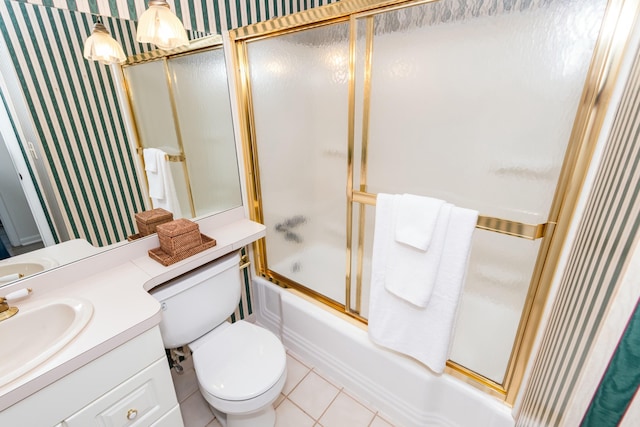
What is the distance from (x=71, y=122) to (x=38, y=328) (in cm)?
71

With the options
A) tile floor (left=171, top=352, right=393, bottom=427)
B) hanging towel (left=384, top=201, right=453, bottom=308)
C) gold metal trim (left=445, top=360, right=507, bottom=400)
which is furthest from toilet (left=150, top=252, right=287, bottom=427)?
gold metal trim (left=445, top=360, right=507, bottom=400)

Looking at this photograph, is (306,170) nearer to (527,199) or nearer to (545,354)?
(527,199)

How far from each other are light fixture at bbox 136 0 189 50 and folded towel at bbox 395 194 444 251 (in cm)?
109

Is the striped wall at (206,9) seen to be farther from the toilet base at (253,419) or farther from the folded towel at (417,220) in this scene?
the toilet base at (253,419)

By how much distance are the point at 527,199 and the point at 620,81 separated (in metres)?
0.48

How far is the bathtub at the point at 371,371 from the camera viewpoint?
120 cm

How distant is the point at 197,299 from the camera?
131 cm

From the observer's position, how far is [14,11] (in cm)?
92

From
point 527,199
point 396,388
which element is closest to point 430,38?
point 527,199

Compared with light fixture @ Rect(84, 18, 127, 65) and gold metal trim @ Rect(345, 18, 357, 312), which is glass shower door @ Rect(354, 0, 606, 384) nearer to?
gold metal trim @ Rect(345, 18, 357, 312)

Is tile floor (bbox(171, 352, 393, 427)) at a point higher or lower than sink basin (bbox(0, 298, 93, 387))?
lower

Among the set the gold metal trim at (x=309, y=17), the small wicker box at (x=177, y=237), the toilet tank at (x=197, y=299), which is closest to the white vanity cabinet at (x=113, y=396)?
the toilet tank at (x=197, y=299)

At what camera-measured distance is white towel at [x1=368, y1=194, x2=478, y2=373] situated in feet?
3.32

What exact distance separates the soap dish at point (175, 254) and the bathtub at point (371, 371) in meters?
0.63
